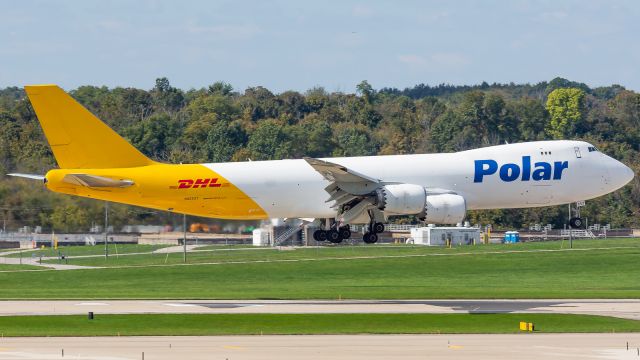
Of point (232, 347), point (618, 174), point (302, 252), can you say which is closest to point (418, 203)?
point (618, 174)

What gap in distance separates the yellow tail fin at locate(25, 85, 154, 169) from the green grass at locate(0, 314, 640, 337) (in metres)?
7.97

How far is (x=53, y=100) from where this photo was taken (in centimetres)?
6094

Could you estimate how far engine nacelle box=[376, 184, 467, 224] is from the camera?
6159 centimetres

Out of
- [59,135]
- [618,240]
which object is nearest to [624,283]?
[618,240]

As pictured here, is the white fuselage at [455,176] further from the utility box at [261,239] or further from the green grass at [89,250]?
the green grass at [89,250]

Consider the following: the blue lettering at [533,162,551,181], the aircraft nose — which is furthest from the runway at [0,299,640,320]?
the blue lettering at [533,162,551,181]

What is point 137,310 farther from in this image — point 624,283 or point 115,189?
point 624,283

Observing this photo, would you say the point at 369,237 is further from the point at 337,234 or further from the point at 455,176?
the point at 455,176

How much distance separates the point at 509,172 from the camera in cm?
6309

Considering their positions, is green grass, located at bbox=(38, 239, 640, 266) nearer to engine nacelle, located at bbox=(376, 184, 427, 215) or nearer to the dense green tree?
engine nacelle, located at bbox=(376, 184, 427, 215)

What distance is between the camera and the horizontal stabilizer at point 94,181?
59.9 m

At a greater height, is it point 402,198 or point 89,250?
point 402,198

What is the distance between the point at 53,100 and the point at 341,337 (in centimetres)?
2054

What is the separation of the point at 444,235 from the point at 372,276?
36346 millimetres
